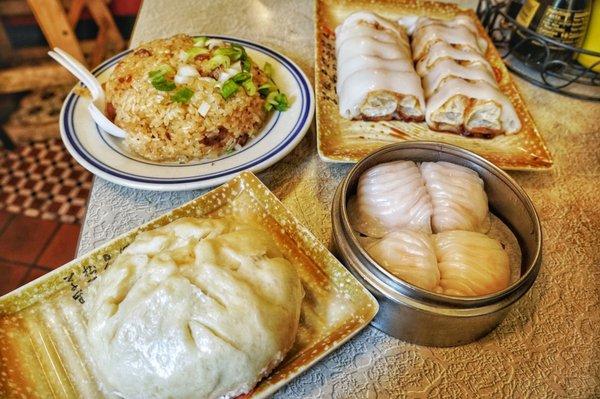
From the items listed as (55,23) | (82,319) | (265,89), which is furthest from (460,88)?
(55,23)

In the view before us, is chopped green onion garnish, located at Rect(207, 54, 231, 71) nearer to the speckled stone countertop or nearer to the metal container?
the speckled stone countertop

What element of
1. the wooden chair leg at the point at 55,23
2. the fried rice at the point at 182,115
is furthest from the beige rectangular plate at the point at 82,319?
the wooden chair leg at the point at 55,23

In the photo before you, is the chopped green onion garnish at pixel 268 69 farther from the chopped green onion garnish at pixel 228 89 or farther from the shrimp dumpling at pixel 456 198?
the shrimp dumpling at pixel 456 198

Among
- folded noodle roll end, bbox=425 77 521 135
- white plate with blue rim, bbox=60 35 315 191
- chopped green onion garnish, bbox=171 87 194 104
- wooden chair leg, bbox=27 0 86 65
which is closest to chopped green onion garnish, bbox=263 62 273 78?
white plate with blue rim, bbox=60 35 315 191

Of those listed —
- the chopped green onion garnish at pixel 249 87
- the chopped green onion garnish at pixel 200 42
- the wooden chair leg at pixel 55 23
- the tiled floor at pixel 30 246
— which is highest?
the chopped green onion garnish at pixel 200 42

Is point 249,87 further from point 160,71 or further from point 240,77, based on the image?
point 160,71

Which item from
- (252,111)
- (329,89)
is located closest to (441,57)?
(329,89)
